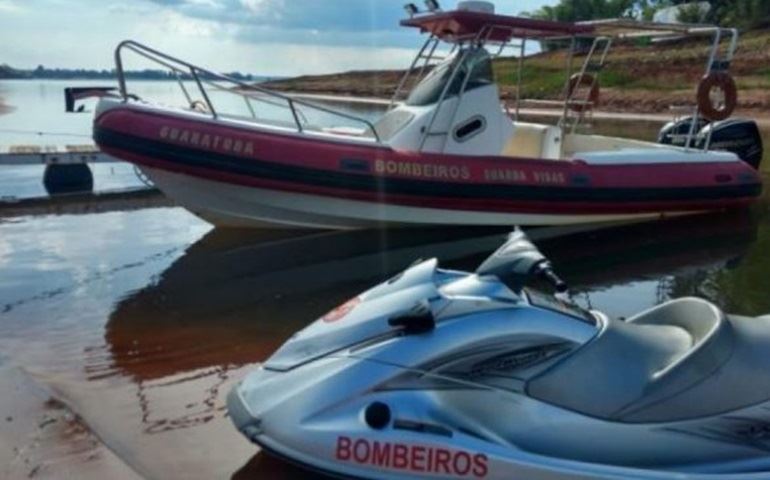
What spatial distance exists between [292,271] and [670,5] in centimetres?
5408

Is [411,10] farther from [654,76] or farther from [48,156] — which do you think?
[654,76]

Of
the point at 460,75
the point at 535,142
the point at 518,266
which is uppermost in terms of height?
the point at 460,75

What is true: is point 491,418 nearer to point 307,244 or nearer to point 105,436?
point 105,436

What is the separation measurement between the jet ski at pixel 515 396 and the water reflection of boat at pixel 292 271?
6.33 ft

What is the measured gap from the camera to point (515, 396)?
2.82 meters

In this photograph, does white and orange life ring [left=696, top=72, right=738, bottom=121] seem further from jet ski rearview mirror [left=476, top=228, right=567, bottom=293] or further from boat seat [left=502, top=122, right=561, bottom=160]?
jet ski rearview mirror [left=476, top=228, right=567, bottom=293]

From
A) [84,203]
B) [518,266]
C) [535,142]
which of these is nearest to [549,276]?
[518,266]

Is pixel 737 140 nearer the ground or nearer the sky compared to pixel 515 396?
nearer the ground

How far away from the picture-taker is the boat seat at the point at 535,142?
9.87m

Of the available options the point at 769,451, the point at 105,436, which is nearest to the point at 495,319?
the point at 769,451

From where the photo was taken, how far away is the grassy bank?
30.4 meters

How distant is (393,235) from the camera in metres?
8.58

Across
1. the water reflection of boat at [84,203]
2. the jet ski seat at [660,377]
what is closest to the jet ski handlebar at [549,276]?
the jet ski seat at [660,377]

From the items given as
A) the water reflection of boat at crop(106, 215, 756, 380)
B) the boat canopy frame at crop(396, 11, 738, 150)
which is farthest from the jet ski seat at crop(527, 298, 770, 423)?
the boat canopy frame at crop(396, 11, 738, 150)
